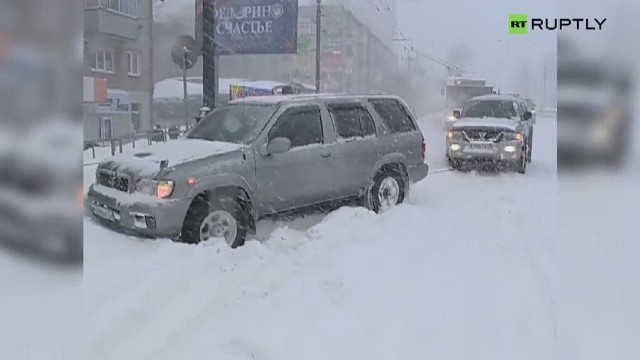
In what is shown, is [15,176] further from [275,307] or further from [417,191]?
[417,191]

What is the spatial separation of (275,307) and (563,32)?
147cm

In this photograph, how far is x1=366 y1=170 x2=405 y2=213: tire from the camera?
3227 mm

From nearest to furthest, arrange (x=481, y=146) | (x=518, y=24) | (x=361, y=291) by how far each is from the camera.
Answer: (x=518, y=24)
(x=361, y=291)
(x=481, y=146)

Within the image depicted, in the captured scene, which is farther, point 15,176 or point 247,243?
point 247,243

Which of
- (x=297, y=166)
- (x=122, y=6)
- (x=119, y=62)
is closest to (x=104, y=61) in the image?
(x=119, y=62)

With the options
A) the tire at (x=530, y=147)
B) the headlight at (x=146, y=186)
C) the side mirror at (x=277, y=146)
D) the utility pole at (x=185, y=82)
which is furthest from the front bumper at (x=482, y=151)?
A: the headlight at (x=146, y=186)

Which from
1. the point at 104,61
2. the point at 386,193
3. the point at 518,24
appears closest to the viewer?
the point at 518,24

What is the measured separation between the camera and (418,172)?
3311 mm

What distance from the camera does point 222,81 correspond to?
2.86m

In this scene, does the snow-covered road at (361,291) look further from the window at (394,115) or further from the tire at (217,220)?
the window at (394,115)

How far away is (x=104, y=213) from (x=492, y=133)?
1823 millimetres

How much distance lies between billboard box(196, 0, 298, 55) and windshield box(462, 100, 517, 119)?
2.61 ft

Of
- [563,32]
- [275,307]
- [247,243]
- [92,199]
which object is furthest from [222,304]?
[563,32]

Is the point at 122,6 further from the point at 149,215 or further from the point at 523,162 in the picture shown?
the point at 523,162
